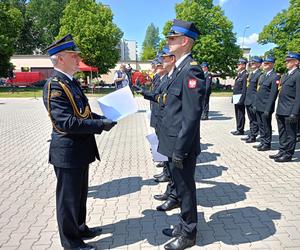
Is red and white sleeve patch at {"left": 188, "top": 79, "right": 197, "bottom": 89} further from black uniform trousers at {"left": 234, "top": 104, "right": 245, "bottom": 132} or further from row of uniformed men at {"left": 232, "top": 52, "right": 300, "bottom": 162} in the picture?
black uniform trousers at {"left": 234, "top": 104, "right": 245, "bottom": 132}

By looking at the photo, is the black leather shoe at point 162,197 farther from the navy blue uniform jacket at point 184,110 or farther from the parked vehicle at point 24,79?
the parked vehicle at point 24,79

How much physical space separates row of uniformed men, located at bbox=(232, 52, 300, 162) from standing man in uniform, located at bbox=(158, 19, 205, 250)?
389 cm

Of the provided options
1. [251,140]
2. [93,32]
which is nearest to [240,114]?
[251,140]

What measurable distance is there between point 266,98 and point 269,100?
220mm

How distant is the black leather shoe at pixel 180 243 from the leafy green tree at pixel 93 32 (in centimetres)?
3034

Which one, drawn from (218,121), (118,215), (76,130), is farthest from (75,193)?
(218,121)

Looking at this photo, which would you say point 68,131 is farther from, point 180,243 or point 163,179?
point 163,179

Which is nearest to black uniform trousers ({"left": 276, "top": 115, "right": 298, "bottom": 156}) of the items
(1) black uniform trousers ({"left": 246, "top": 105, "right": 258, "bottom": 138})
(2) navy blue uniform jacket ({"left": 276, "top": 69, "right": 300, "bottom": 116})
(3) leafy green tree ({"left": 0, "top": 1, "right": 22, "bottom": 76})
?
(2) navy blue uniform jacket ({"left": 276, "top": 69, "right": 300, "bottom": 116})

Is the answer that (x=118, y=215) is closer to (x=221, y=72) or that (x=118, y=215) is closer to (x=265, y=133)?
(x=265, y=133)

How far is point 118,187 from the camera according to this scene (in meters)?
5.47

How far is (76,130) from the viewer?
10.1 ft

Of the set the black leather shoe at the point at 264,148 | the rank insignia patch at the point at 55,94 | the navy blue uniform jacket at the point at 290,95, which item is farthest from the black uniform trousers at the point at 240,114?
the rank insignia patch at the point at 55,94

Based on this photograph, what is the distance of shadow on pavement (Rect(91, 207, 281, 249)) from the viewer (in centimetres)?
371

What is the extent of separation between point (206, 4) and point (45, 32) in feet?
114
